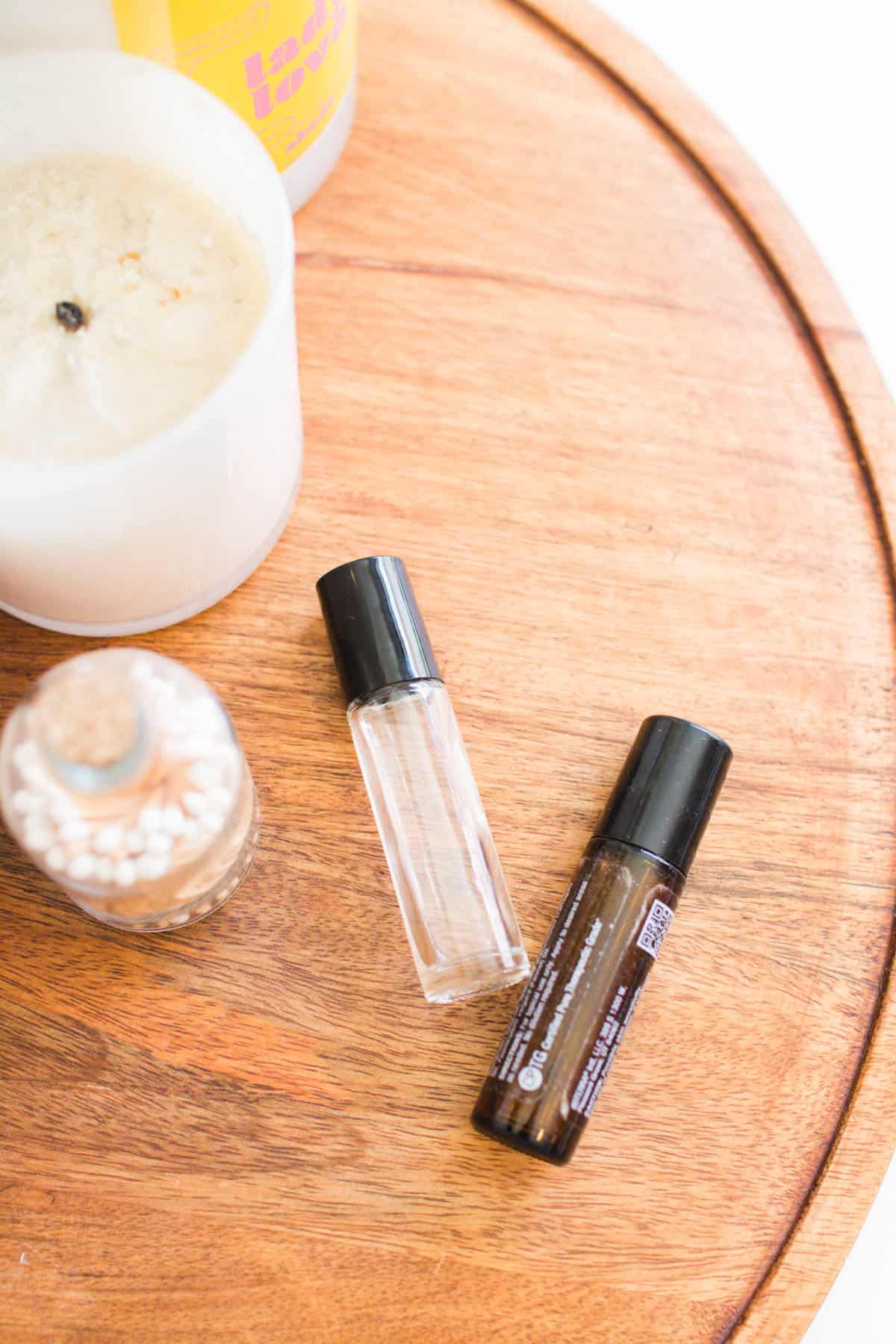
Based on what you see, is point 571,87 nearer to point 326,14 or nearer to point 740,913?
point 326,14

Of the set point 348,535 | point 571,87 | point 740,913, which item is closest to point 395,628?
point 348,535

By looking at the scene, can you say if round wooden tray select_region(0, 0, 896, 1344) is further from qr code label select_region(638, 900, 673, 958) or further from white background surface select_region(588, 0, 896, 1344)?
white background surface select_region(588, 0, 896, 1344)

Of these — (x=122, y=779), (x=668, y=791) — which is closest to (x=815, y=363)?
(x=668, y=791)

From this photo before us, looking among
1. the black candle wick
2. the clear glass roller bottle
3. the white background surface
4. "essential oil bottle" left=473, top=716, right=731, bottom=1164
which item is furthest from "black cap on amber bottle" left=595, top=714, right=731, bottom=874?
the white background surface

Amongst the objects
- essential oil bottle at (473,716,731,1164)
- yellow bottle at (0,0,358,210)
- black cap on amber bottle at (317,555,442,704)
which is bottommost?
essential oil bottle at (473,716,731,1164)

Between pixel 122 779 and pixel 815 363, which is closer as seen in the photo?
pixel 122 779

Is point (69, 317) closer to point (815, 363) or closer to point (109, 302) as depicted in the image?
point (109, 302)
